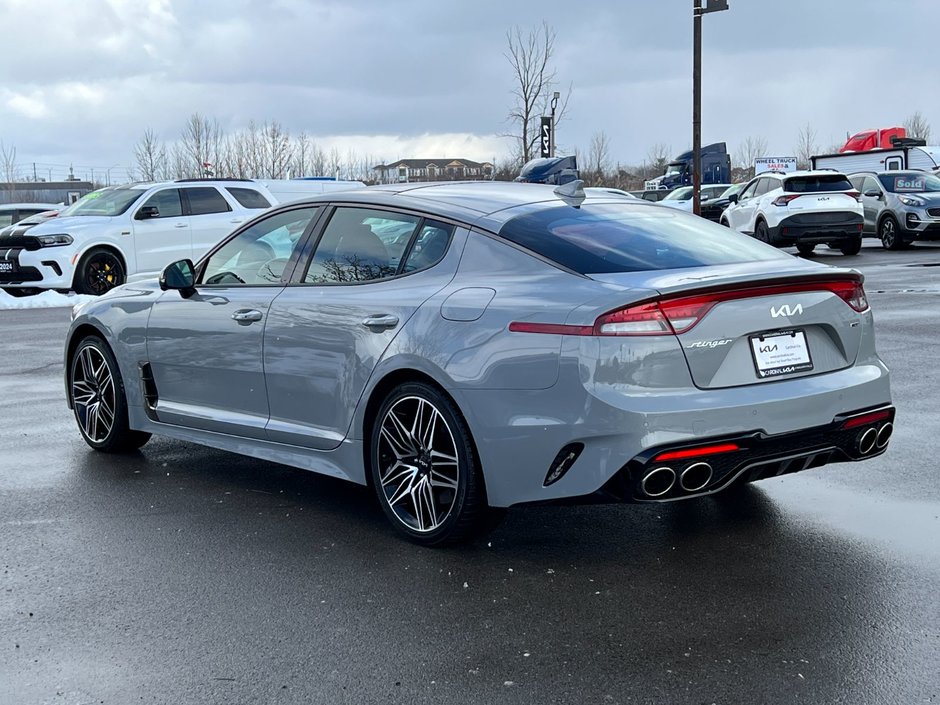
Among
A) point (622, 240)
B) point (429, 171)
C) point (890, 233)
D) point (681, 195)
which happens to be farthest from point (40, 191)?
point (622, 240)

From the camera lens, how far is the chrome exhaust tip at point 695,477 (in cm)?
432

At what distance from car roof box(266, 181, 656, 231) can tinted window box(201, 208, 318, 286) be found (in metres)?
0.11

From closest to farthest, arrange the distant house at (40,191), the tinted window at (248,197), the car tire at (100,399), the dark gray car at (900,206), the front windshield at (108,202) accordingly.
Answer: the car tire at (100,399) < the front windshield at (108,202) < the tinted window at (248,197) < the dark gray car at (900,206) < the distant house at (40,191)

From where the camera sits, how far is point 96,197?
62.4 ft

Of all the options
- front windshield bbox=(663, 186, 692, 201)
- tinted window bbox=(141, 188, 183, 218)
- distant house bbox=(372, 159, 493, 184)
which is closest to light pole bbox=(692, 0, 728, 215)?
distant house bbox=(372, 159, 493, 184)

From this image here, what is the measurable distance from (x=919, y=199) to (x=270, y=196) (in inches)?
582

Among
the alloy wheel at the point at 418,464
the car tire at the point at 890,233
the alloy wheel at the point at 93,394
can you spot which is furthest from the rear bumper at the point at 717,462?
the car tire at the point at 890,233

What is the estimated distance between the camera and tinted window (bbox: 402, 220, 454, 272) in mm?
5109

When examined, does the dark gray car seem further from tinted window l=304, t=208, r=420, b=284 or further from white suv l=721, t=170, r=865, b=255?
tinted window l=304, t=208, r=420, b=284

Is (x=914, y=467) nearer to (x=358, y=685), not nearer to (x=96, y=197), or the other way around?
(x=358, y=685)

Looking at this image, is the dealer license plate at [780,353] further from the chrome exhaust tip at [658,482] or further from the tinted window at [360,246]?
the tinted window at [360,246]

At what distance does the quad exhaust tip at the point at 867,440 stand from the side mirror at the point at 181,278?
11.4ft

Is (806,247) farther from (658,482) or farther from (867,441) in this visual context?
(658,482)

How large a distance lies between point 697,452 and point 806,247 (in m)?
21.5
